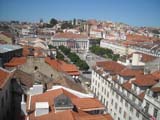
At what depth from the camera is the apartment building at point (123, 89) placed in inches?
1414

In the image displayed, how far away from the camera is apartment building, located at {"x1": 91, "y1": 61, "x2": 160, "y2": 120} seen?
118 feet

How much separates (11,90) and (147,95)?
15981mm

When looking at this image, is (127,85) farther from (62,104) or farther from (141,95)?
(62,104)

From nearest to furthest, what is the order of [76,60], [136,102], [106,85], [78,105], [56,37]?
[78,105]
[136,102]
[106,85]
[76,60]
[56,37]

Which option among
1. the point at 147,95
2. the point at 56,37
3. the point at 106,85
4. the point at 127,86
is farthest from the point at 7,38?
the point at 56,37

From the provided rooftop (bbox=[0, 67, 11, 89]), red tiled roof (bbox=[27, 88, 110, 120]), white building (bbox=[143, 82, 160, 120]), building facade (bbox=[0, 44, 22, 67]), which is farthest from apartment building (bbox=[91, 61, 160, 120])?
rooftop (bbox=[0, 67, 11, 89])

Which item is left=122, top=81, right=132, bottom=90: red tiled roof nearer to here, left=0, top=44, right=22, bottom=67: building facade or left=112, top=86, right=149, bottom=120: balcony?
left=112, top=86, right=149, bottom=120: balcony

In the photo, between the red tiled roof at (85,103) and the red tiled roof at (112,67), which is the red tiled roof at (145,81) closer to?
the red tiled roof at (112,67)

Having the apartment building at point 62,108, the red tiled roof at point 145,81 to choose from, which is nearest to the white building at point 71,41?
the red tiled roof at point 145,81

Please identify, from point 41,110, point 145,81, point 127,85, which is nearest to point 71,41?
point 127,85

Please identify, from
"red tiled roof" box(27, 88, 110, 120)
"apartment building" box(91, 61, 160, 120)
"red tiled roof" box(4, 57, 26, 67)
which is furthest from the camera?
"red tiled roof" box(4, 57, 26, 67)

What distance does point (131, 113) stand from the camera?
37.2 m

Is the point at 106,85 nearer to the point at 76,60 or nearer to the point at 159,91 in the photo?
the point at 159,91

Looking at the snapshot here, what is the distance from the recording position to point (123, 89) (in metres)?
40.6
